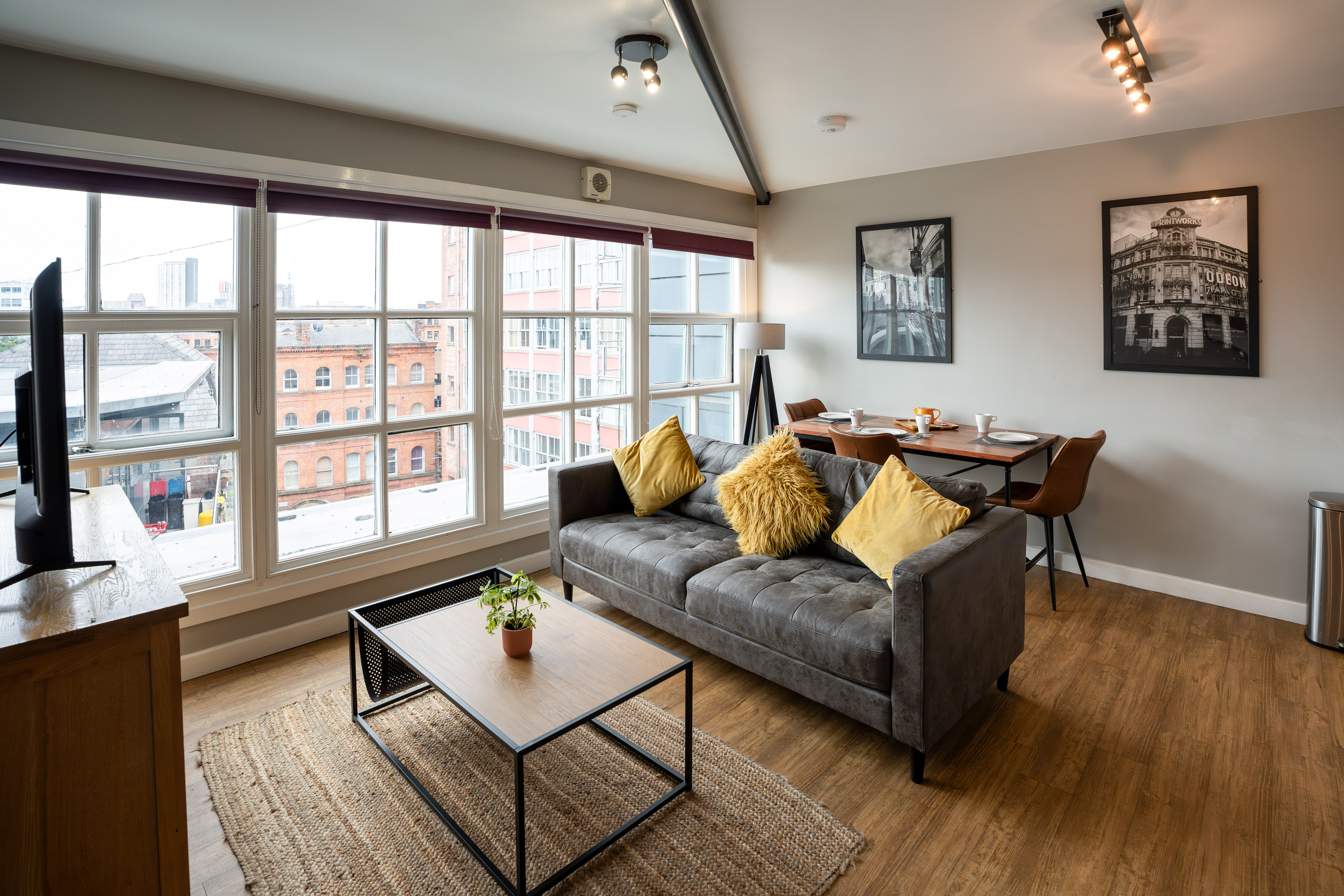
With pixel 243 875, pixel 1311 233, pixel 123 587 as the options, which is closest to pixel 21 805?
pixel 123 587

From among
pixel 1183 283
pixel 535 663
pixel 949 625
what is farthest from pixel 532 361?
pixel 1183 283

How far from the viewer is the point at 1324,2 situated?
240 cm

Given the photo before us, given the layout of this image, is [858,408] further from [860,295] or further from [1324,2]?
[1324,2]

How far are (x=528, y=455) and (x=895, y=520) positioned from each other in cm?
228

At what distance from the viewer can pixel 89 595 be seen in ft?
4.75

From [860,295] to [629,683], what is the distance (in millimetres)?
3526

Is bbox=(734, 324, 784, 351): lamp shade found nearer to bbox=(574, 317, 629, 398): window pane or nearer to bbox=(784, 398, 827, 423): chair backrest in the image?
bbox=(784, 398, 827, 423): chair backrest

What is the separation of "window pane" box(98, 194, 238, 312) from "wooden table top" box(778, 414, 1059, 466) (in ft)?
9.12

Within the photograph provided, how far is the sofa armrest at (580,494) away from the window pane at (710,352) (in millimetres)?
1678

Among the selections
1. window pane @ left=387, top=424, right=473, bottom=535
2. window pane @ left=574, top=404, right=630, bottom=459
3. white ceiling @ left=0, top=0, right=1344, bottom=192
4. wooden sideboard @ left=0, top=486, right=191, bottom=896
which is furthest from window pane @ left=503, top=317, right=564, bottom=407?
wooden sideboard @ left=0, top=486, right=191, bottom=896

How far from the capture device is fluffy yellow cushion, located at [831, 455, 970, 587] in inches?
99.3

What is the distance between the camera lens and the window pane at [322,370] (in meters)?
3.16

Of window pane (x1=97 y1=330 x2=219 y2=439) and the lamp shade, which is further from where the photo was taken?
the lamp shade

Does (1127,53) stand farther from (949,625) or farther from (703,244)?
(703,244)
